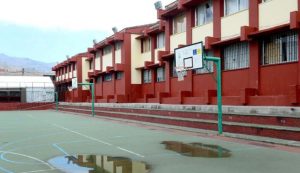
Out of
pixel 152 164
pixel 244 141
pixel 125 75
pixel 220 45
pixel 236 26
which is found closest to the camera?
pixel 152 164

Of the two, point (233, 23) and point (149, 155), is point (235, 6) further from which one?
point (149, 155)

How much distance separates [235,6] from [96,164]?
1298 centimetres

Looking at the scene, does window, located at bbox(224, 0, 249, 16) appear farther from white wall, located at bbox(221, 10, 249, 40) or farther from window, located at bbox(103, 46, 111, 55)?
window, located at bbox(103, 46, 111, 55)

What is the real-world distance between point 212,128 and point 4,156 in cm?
959

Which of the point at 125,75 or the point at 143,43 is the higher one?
the point at 143,43

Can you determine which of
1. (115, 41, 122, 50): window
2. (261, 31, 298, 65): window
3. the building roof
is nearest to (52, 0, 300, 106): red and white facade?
(261, 31, 298, 65): window

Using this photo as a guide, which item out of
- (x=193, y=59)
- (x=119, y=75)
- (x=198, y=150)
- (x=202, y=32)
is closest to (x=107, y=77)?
(x=119, y=75)

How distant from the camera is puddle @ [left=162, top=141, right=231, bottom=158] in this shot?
1180cm

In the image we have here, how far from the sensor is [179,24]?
2592cm

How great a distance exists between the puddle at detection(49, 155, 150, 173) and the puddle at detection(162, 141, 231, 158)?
85.0 inches

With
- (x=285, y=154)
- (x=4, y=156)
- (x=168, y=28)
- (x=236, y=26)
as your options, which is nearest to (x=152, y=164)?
(x=285, y=154)

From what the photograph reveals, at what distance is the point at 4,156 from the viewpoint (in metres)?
12.5

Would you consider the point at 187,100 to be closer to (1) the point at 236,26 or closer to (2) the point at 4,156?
(1) the point at 236,26

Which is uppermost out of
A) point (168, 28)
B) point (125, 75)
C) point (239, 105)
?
point (168, 28)
